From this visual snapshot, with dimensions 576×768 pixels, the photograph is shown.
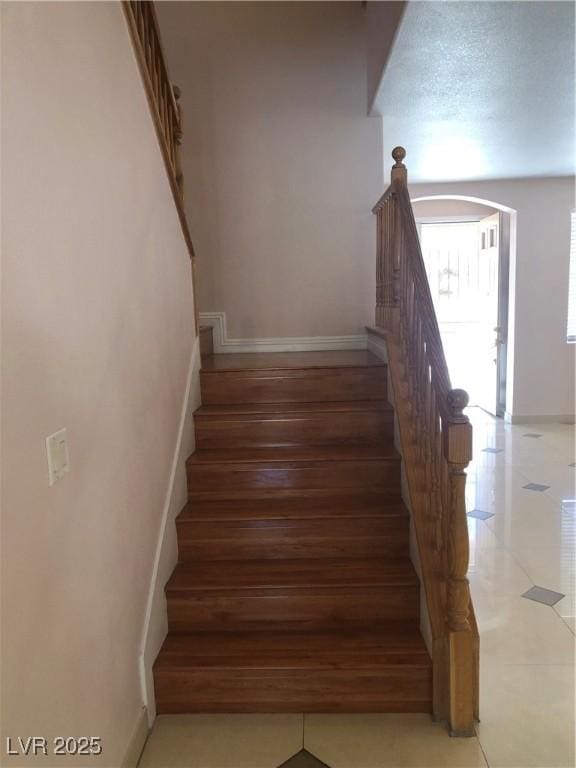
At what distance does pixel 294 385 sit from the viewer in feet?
9.14

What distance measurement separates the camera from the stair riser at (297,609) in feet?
6.46

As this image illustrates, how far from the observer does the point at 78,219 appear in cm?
138

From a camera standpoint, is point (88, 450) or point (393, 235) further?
point (393, 235)

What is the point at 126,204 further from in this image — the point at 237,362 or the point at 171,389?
the point at 237,362

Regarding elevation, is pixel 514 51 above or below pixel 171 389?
above

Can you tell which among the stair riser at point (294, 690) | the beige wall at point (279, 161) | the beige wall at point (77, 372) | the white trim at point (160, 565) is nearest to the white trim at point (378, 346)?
the beige wall at point (279, 161)

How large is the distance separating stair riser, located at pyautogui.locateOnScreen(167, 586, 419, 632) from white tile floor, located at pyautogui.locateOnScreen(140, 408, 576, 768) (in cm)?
31

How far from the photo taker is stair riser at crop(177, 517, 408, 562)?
7.09ft

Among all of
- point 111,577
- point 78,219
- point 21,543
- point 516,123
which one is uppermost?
point 516,123

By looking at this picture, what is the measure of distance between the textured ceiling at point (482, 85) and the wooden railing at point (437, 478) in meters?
0.71

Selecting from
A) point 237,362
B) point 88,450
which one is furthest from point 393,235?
point 88,450

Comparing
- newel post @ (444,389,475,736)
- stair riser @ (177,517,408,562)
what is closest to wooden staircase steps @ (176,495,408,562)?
stair riser @ (177,517,408,562)

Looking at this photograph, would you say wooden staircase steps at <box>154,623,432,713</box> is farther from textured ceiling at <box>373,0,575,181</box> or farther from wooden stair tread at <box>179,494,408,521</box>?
textured ceiling at <box>373,0,575,181</box>

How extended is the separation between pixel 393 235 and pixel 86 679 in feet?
7.76
